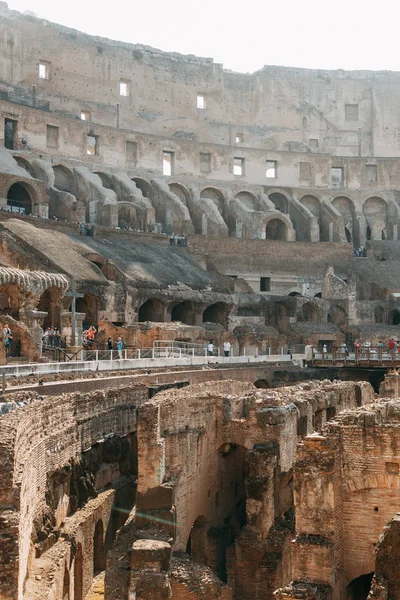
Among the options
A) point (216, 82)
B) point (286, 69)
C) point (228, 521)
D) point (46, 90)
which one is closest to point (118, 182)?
point (46, 90)

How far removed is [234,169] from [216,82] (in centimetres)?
1269

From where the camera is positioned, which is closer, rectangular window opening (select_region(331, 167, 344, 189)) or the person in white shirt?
the person in white shirt

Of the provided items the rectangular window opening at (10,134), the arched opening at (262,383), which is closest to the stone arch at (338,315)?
the arched opening at (262,383)

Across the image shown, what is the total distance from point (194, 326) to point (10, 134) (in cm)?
2610

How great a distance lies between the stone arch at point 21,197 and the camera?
47.4 m

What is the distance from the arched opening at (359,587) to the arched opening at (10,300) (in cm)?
1936

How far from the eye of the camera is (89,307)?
3584cm

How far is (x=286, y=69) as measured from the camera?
77.8 meters

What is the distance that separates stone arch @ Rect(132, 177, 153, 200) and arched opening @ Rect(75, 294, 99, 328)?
78.1 feet

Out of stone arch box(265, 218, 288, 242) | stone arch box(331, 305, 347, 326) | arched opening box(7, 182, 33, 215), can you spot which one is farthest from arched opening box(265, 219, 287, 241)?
arched opening box(7, 182, 33, 215)

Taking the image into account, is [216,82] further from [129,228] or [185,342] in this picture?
[185,342]

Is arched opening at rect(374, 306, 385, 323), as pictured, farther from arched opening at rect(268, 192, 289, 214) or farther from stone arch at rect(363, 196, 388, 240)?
arched opening at rect(268, 192, 289, 214)

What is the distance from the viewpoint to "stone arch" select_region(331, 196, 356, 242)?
2559 inches

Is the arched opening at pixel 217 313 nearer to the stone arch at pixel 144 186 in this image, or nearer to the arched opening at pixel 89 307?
the arched opening at pixel 89 307
